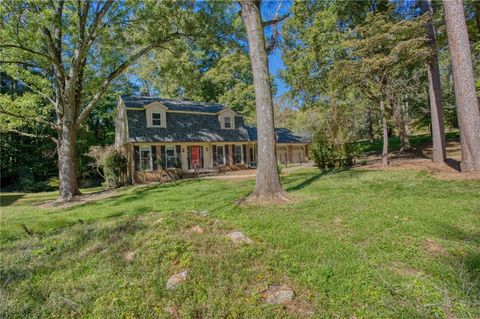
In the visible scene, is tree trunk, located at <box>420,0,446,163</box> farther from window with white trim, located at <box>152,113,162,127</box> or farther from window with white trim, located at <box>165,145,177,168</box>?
window with white trim, located at <box>152,113,162,127</box>

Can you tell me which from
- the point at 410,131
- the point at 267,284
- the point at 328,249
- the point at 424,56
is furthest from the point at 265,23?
the point at 410,131

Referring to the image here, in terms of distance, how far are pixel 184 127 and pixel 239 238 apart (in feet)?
52.5

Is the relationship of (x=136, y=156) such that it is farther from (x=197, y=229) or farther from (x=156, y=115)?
(x=197, y=229)

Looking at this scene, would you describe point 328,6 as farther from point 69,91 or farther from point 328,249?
point 328,249

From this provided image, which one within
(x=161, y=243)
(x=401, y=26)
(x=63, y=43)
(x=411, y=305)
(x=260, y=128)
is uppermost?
(x=63, y=43)

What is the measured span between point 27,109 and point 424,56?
686 inches

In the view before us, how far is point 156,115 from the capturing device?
1834cm

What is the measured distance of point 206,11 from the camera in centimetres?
1220

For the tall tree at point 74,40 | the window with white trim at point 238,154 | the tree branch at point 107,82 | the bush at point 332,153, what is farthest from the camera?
the window with white trim at point 238,154

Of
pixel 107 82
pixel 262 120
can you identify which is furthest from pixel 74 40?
pixel 262 120

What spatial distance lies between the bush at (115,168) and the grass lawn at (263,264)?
447 inches

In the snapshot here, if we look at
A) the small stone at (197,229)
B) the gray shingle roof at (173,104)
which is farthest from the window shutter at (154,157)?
the small stone at (197,229)

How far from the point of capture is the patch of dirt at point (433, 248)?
3.46 metres

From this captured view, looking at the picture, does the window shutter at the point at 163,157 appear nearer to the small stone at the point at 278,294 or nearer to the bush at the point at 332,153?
the bush at the point at 332,153
